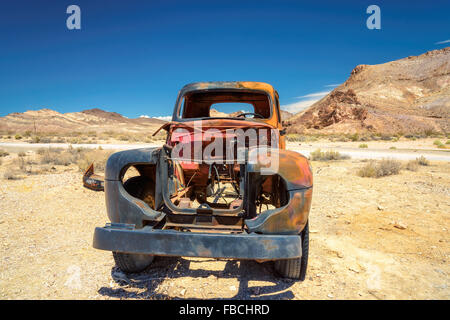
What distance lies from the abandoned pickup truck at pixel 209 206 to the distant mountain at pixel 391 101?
34.7 metres

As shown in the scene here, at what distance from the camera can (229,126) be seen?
3281 millimetres

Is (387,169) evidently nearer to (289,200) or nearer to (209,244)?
(289,200)

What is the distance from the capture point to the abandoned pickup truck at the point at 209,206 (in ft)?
6.84

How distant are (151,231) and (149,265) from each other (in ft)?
3.47

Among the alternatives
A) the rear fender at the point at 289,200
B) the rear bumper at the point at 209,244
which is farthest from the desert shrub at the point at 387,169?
the rear bumper at the point at 209,244

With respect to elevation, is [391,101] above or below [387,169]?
above

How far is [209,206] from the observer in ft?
9.41

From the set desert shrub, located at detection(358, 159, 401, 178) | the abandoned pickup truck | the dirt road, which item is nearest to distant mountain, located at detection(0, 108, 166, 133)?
the dirt road

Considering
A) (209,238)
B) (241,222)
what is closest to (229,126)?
(241,222)

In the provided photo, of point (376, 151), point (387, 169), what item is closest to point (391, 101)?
point (376, 151)

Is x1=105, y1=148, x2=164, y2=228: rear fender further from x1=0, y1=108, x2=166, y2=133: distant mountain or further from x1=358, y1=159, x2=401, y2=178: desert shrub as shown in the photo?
x1=0, y1=108, x2=166, y2=133: distant mountain

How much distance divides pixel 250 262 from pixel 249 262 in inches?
0.5

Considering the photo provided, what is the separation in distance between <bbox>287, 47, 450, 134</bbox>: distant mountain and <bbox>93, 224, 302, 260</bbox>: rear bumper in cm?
3594
